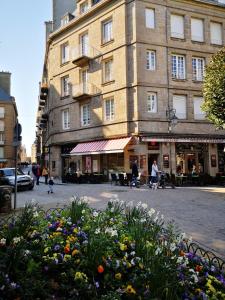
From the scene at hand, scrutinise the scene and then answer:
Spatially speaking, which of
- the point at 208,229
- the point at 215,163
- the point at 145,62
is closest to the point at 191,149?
the point at 215,163

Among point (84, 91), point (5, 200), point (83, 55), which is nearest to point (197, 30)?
point (83, 55)

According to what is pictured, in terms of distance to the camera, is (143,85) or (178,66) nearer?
(143,85)

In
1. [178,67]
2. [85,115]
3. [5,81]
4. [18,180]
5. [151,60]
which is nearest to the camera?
[18,180]

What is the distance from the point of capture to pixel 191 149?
2655 centimetres

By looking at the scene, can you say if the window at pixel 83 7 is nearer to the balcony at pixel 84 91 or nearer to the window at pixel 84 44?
the window at pixel 84 44

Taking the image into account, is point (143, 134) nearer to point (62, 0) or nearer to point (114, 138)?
point (114, 138)

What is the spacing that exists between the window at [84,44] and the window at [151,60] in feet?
20.6

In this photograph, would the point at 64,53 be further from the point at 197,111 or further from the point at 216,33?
the point at 197,111

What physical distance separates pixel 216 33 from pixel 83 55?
1103 centimetres

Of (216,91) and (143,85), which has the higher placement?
(143,85)

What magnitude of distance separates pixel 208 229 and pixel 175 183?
15249 mm

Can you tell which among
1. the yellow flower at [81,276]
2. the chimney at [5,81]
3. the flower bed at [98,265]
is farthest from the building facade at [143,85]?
the chimney at [5,81]

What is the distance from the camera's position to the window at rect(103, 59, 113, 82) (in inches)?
1059

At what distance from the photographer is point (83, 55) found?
27969 mm
